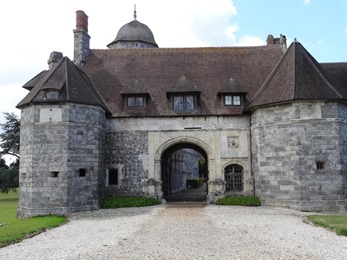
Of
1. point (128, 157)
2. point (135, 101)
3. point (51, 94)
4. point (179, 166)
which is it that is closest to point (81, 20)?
point (135, 101)

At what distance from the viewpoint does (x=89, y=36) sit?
2339cm

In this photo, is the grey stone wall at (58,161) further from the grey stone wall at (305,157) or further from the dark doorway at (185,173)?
the dark doorway at (185,173)

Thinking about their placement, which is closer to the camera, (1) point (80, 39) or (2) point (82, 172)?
(2) point (82, 172)

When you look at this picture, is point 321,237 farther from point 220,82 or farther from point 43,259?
point 220,82

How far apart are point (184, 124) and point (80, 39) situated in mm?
8550

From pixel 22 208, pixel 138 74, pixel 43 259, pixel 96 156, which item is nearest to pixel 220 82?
pixel 138 74

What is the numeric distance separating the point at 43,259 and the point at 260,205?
39.9 feet

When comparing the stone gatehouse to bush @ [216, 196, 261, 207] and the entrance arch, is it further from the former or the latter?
bush @ [216, 196, 261, 207]

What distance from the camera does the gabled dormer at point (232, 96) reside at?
20.2m

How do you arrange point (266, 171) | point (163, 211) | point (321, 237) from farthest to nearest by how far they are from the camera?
point (266, 171)
point (163, 211)
point (321, 237)

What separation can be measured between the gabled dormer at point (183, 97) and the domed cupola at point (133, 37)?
623 inches

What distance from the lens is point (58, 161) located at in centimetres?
1711

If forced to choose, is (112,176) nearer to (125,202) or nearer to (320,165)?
(125,202)

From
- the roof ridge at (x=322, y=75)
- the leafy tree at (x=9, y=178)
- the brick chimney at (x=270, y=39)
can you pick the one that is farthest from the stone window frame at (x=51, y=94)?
the leafy tree at (x=9, y=178)
